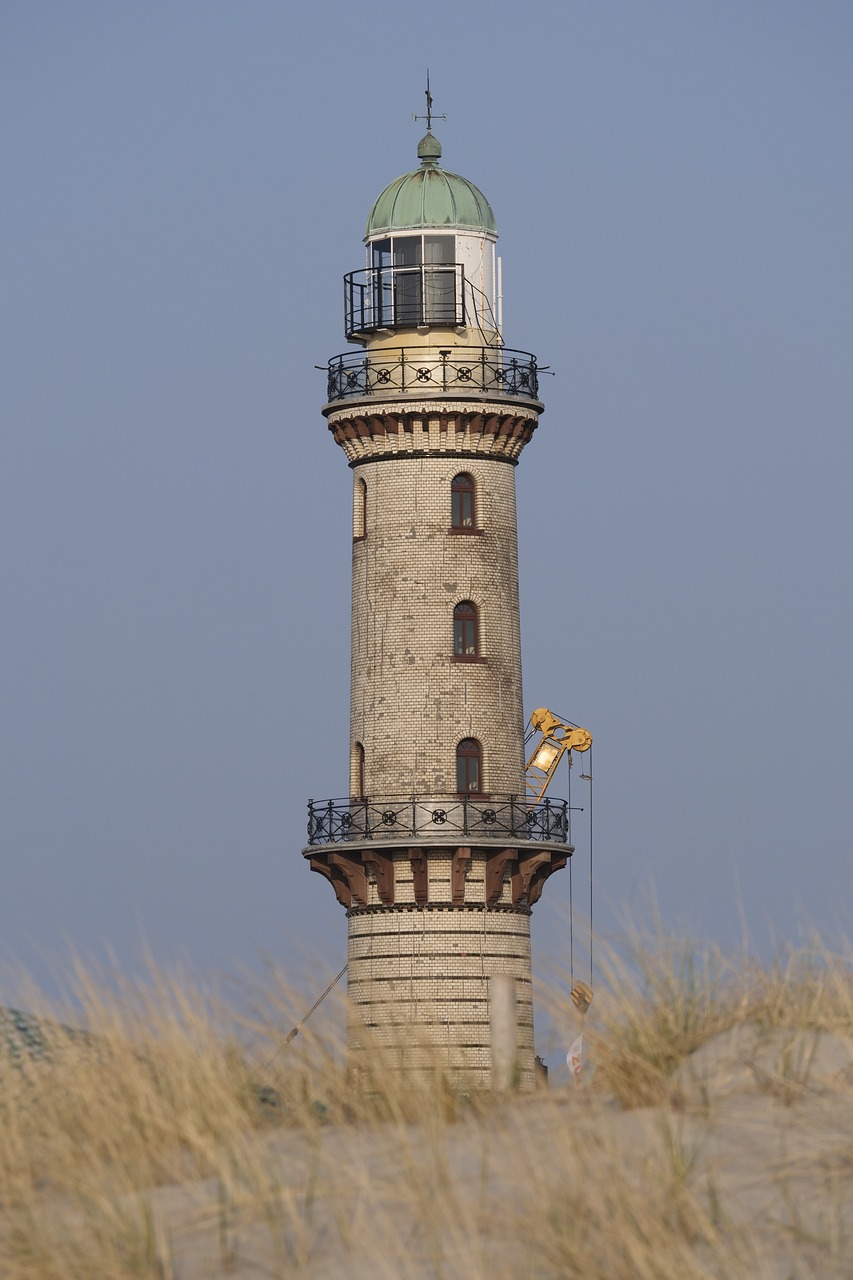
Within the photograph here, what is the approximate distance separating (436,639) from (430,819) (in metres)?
3.56

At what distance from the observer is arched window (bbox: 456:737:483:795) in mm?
51000

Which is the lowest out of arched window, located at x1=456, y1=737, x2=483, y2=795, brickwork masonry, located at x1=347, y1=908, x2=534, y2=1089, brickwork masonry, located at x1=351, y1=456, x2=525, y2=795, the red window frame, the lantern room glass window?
brickwork masonry, located at x1=347, y1=908, x2=534, y2=1089

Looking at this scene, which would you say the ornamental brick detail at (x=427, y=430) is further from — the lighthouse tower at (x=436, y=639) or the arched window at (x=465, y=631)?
the arched window at (x=465, y=631)

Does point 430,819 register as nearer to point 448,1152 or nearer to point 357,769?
point 357,769

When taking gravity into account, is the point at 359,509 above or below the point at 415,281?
below

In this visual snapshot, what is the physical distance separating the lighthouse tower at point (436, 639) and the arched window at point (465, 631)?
0.03 meters

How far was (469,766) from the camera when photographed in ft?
168

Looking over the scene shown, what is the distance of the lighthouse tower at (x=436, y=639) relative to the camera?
5047 centimetres

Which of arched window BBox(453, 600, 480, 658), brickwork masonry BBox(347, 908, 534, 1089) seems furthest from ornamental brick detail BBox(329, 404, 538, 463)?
brickwork masonry BBox(347, 908, 534, 1089)

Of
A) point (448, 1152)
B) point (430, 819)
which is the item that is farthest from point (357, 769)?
point (448, 1152)

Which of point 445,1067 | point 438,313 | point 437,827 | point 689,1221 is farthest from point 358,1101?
point 438,313

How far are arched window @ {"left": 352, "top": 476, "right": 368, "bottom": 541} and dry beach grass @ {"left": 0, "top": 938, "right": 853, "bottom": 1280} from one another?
3653 cm

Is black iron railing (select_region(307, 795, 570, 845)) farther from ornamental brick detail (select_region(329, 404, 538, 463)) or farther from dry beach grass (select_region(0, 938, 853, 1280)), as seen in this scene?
dry beach grass (select_region(0, 938, 853, 1280))

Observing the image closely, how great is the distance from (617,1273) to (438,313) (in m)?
41.8
